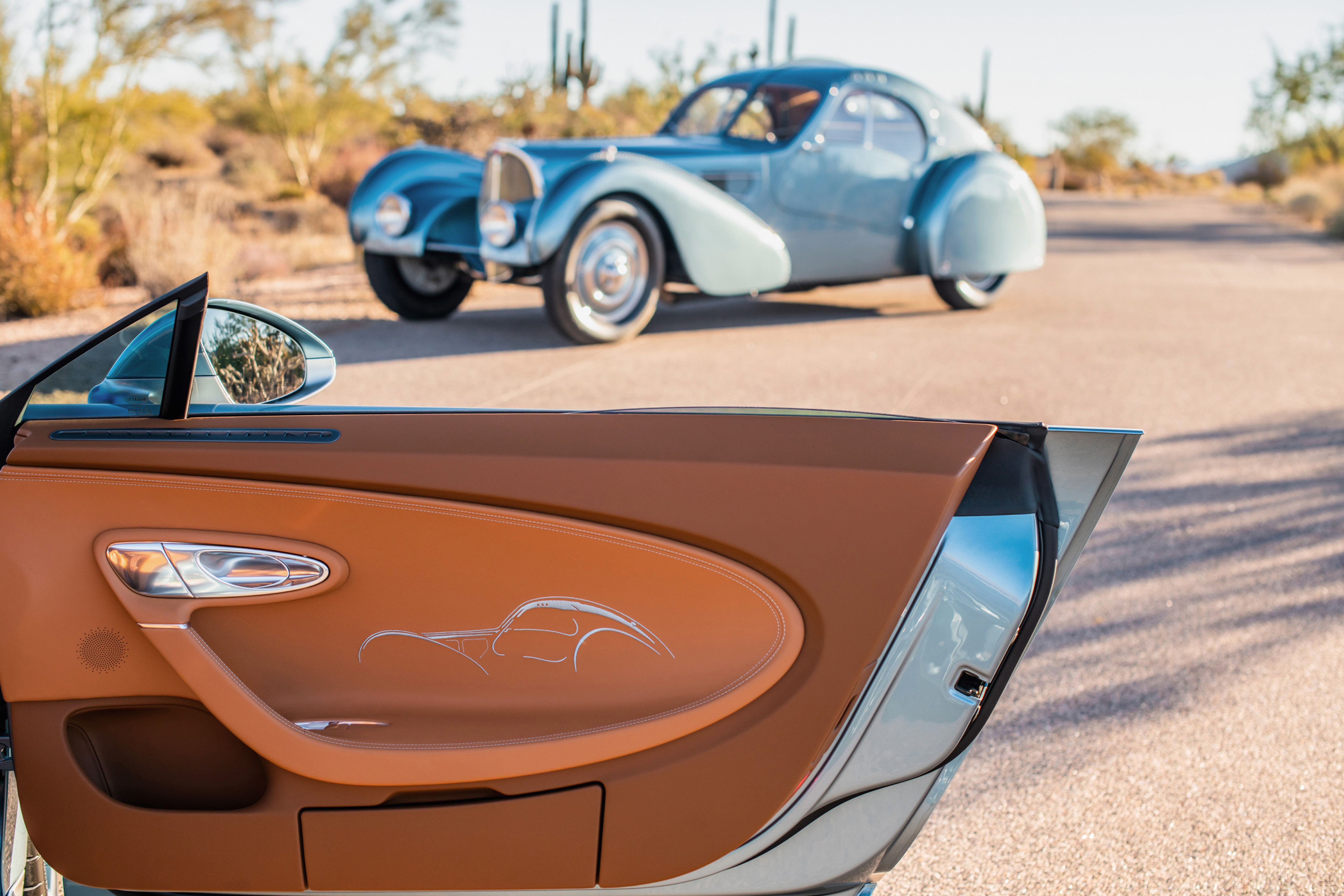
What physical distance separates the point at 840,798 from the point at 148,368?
3.62 feet

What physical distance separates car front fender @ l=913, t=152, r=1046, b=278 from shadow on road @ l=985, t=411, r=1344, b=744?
3403mm

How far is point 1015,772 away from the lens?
6.83 ft

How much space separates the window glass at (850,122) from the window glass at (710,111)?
78 cm

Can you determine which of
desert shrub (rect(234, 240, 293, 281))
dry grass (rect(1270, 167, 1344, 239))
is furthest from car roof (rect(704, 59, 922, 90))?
dry grass (rect(1270, 167, 1344, 239))

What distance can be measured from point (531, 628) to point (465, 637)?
88mm

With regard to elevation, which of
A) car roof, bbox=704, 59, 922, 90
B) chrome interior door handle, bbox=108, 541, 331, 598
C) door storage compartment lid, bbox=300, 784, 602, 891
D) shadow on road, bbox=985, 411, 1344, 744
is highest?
car roof, bbox=704, 59, 922, 90

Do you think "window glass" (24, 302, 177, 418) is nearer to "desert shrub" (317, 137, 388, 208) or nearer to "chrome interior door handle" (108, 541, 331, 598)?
"chrome interior door handle" (108, 541, 331, 598)

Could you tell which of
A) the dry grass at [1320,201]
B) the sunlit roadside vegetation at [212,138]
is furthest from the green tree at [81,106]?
the dry grass at [1320,201]

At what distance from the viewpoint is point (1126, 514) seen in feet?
11.9


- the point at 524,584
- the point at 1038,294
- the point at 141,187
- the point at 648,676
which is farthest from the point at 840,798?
the point at 141,187

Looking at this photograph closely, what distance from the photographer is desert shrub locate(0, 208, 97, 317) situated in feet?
22.9

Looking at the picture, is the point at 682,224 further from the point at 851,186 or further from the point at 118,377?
the point at 118,377

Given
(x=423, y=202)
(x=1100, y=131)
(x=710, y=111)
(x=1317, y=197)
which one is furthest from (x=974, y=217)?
(x=1100, y=131)

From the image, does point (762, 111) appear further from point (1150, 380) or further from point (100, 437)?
point (100, 437)
